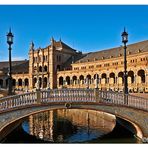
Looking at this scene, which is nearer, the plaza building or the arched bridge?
the arched bridge

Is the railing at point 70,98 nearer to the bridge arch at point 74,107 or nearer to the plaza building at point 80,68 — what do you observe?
the bridge arch at point 74,107

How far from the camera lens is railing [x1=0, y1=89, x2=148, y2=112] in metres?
17.3

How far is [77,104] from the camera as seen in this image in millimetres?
17969

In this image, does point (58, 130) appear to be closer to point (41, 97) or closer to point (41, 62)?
point (41, 97)

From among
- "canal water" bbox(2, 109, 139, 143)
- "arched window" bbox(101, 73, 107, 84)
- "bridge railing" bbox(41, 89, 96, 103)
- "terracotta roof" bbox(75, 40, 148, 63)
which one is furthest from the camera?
"arched window" bbox(101, 73, 107, 84)

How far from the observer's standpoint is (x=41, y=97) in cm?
1755

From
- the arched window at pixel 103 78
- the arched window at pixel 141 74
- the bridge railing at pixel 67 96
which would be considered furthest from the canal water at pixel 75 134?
the arched window at pixel 103 78

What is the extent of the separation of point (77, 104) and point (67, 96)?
726 millimetres

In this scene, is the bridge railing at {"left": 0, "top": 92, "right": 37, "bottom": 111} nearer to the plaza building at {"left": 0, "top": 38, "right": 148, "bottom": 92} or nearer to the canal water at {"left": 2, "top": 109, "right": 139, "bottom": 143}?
the canal water at {"left": 2, "top": 109, "right": 139, "bottom": 143}

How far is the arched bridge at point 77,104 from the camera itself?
17109 millimetres

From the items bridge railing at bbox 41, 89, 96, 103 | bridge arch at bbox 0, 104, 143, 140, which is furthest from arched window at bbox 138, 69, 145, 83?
bridge railing at bbox 41, 89, 96, 103

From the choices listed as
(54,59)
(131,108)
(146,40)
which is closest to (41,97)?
(131,108)

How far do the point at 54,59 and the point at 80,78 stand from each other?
A: 1824 cm

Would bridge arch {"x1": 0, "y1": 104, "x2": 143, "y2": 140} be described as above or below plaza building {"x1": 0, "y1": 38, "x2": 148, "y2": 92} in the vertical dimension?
below
